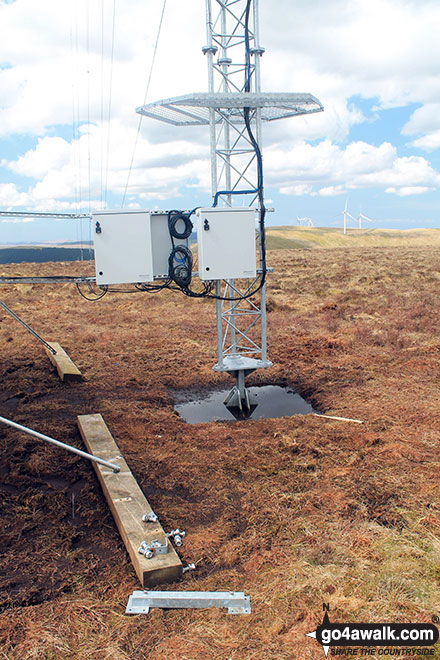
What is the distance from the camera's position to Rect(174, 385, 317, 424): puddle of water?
11.0 m

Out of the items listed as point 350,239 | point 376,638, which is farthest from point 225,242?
point 350,239

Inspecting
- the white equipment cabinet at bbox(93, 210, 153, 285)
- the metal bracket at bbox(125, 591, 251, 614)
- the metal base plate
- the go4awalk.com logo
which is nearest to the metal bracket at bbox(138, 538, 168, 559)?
the metal bracket at bbox(125, 591, 251, 614)

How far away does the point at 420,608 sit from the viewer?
4.51m

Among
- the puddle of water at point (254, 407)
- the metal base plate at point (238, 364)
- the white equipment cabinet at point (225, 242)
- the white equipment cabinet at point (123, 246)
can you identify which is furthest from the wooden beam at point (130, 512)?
the white equipment cabinet at point (225, 242)

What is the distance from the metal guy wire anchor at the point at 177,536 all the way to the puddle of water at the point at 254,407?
4589mm

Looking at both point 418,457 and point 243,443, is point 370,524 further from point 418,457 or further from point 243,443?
point 243,443

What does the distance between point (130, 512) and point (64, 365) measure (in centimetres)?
764

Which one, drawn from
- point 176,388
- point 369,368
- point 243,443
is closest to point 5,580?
point 243,443

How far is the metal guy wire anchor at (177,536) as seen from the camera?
19.4ft

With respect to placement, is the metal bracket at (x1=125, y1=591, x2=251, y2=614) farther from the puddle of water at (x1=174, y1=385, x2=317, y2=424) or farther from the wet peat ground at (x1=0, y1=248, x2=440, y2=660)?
the puddle of water at (x1=174, y1=385, x2=317, y2=424)

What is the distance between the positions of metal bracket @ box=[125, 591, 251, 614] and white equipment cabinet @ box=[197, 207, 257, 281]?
5.77m

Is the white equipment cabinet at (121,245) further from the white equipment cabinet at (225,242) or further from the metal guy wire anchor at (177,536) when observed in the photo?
the metal guy wire anchor at (177,536)

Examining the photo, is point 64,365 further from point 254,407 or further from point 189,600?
point 189,600

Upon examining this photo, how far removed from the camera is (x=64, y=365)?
13.1 metres
